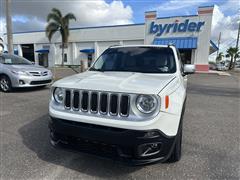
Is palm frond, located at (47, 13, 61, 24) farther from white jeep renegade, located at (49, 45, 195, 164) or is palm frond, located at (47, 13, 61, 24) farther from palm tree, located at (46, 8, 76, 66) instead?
white jeep renegade, located at (49, 45, 195, 164)

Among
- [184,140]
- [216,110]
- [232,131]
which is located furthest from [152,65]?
[216,110]

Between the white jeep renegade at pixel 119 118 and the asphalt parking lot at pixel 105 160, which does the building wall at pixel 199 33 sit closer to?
the asphalt parking lot at pixel 105 160

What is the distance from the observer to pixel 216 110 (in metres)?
5.91

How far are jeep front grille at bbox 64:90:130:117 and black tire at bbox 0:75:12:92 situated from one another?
658 centimetres

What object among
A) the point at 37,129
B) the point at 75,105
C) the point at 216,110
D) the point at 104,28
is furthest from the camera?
the point at 104,28

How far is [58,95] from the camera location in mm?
2666

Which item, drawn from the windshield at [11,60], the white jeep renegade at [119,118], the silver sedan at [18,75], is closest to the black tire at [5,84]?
the silver sedan at [18,75]

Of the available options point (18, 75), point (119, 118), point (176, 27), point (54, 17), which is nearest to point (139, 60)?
point (119, 118)

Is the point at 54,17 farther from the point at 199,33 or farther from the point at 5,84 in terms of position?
the point at 5,84

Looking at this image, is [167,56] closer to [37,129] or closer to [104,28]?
[37,129]

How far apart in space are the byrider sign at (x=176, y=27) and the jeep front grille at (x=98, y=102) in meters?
23.7

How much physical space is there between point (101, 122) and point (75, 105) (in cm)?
47

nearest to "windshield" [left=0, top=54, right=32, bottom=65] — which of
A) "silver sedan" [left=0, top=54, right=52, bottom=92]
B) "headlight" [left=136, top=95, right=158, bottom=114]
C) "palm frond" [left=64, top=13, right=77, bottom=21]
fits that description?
"silver sedan" [left=0, top=54, right=52, bottom=92]

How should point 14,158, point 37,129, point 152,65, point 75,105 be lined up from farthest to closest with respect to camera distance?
1. point 37,129
2. point 152,65
3. point 14,158
4. point 75,105
